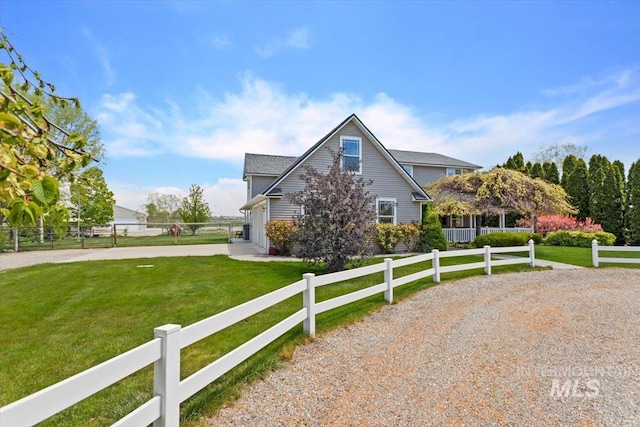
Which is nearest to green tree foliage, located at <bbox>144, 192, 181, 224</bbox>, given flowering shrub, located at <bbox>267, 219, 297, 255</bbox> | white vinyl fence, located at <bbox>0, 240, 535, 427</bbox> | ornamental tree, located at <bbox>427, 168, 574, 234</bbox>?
flowering shrub, located at <bbox>267, 219, 297, 255</bbox>

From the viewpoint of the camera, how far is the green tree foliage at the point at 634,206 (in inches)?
826

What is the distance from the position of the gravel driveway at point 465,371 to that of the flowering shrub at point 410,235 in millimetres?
10394

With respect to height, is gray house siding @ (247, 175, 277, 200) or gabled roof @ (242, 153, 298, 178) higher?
gabled roof @ (242, 153, 298, 178)

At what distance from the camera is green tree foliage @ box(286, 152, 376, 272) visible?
415 inches

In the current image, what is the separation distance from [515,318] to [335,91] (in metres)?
12.1

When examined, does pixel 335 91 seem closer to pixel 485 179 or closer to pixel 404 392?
pixel 485 179

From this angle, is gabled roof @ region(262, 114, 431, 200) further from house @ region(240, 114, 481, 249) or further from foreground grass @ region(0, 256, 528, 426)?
foreground grass @ region(0, 256, 528, 426)

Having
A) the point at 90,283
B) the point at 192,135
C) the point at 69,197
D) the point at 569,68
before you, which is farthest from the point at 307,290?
the point at 69,197

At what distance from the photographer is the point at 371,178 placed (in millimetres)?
18406

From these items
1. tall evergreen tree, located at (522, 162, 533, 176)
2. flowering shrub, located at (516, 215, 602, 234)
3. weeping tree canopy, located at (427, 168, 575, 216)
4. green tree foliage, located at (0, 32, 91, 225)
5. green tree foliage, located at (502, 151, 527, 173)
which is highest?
green tree foliage, located at (502, 151, 527, 173)

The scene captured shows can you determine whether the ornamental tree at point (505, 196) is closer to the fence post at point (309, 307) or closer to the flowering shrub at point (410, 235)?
the flowering shrub at point (410, 235)

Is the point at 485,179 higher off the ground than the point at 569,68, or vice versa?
the point at 569,68

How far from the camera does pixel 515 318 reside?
6551mm

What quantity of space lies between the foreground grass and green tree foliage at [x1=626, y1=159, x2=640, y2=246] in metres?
14.9
